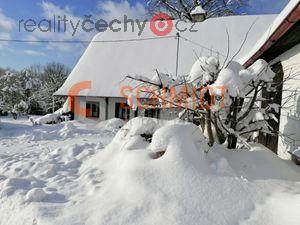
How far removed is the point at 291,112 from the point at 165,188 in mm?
2900

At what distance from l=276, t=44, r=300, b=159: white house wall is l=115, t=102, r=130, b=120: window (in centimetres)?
1115

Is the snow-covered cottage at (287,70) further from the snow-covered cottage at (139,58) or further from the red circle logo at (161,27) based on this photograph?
the red circle logo at (161,27)

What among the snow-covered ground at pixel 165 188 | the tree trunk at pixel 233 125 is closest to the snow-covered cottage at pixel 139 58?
the tree trunk at pixel 233 125

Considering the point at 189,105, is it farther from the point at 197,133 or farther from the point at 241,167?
the point at 241,167

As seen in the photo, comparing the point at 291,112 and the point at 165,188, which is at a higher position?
the point at 291,112

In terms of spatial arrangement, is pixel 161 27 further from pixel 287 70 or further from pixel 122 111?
pixel 287 70

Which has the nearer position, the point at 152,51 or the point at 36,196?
the point at 36,196

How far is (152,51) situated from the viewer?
16391 millimetres

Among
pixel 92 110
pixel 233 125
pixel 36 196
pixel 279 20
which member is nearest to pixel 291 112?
pixel 233 125

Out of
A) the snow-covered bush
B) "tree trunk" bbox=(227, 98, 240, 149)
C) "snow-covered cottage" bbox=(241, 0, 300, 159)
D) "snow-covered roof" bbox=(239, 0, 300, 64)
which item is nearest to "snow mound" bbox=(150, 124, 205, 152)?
the snow-covered bush

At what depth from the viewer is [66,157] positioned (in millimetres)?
5488

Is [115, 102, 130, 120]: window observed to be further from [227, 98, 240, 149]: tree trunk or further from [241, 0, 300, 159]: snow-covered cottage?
[227, 98, 240, 149]: tree trunk

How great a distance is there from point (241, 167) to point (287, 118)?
184 cm

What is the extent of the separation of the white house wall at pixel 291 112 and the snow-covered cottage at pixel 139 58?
992cm
